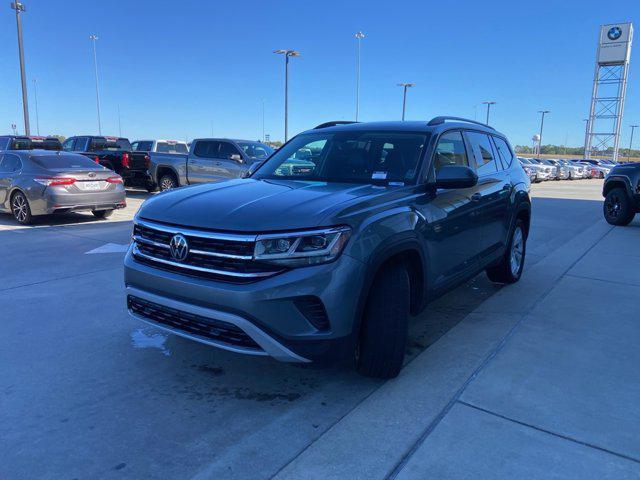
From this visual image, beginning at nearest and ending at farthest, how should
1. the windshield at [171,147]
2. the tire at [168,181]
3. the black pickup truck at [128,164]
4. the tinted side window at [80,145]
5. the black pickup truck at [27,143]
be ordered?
the black pickup truck at [27,143] → the tire at [168,181] → the black pickup truck at [128,164] → the windshield at [171,147] → the tinted side window at [80,145]

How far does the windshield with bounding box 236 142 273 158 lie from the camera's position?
13.7m

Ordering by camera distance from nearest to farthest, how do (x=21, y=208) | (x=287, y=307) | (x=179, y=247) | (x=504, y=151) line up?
(x=287, y=307) → (x=179, y=247) → (x=504, y=151) → (x=21, y=208)

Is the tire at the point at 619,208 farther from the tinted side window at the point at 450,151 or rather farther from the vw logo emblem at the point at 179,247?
the vw logo emblem at the point at 179,247

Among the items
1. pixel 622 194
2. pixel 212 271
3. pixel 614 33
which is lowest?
pixel 622 194

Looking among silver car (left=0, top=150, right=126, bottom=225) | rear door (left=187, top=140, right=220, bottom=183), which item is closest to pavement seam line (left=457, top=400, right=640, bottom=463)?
silver car (left=0, top=150, right=126, bottom=225)

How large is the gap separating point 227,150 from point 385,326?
11.5 m

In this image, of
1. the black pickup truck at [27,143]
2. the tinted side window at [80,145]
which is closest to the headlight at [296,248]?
the black pickup truck at [27,143]

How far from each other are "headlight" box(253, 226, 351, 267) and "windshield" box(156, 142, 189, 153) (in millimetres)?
16029

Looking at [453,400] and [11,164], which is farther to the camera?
[11,164]

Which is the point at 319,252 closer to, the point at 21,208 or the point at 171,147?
the point at 21,208

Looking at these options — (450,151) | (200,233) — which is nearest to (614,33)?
(450,151)

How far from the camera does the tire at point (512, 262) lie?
5738mm

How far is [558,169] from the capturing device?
38406mm

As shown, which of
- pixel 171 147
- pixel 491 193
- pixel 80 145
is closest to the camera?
pixel 491 193
